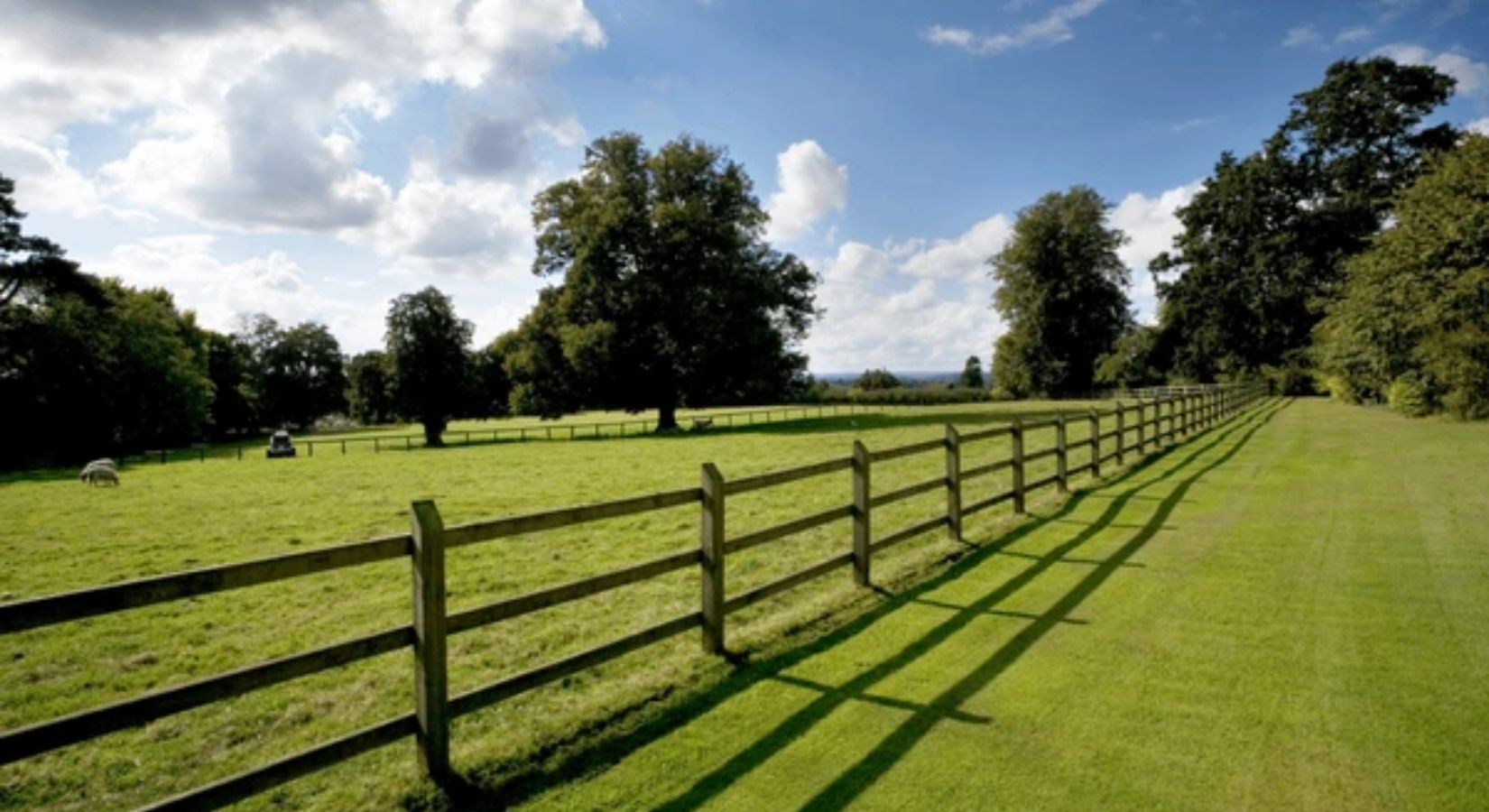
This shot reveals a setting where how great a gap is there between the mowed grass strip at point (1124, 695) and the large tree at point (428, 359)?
39.8 metres

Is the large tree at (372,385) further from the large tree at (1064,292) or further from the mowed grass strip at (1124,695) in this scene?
the large tree at (1064,292)

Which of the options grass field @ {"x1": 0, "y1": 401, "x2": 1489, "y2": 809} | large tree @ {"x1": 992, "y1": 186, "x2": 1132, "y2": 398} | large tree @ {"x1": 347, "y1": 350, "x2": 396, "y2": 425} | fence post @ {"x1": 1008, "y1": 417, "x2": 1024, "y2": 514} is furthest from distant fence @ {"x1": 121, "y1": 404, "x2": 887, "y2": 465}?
grass field @ {"x1": 0, "y1": 401, "x2": 1489, "y2": 809}

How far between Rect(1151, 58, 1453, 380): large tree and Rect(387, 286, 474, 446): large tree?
5160cm

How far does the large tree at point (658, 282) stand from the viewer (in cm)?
3681

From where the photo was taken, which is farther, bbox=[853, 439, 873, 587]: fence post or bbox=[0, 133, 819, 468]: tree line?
bbox=[0, 133, 819, 468]: tree line

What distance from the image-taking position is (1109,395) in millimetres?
61344

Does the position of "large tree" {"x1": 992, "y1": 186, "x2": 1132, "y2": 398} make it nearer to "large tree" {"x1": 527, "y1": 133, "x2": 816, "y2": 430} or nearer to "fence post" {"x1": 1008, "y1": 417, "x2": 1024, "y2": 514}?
"large tree" {"x1": 527, "y1": 133, "x2": 816, "y2": 430}

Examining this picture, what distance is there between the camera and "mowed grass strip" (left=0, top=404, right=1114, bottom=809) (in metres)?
4.50

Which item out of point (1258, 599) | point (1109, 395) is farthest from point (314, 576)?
point (1109, 395)

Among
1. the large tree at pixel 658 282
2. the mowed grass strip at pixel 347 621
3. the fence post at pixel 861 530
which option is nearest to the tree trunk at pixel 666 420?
the large tree at pixel 658 282

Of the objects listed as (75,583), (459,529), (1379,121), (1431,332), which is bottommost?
(75,583)

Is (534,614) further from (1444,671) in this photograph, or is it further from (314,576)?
(1444,671)

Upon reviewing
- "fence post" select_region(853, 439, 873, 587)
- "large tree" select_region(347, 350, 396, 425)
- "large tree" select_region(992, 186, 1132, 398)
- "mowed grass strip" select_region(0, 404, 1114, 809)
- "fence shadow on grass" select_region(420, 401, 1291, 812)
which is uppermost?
"large tree" select_region(992, 186, 1132, 398)

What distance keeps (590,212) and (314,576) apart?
1210 inches
